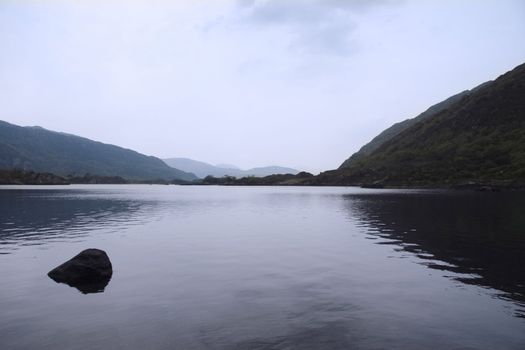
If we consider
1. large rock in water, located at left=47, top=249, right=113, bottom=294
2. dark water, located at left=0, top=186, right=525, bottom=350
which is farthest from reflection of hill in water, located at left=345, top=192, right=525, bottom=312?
large rock in water, located at left=47, top=249, right=113, bottom=294

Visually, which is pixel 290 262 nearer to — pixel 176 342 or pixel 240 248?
pixel 240 248

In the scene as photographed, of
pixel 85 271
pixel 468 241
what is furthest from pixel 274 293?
pixel 468 241

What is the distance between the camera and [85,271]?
3097 cm

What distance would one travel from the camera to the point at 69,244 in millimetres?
47500

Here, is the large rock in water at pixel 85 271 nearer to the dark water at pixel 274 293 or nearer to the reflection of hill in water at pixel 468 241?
the dark water at pixel 274 293

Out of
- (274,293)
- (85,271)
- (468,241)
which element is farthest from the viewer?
(468,241)

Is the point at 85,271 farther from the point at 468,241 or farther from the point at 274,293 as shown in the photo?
the point at 468,241

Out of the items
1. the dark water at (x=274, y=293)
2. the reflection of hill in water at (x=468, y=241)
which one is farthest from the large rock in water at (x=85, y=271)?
the reflection of hill in water at (x=468, y=241)

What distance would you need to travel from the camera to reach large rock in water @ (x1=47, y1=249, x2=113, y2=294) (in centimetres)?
3053

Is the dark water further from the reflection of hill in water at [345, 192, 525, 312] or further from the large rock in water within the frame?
the large rock in water

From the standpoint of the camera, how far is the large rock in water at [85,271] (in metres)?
30.5

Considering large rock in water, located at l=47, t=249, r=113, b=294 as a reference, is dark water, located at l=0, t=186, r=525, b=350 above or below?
below

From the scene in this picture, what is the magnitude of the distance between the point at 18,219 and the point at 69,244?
35.0m

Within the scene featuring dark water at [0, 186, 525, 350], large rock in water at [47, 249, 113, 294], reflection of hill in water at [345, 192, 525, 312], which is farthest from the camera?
reflection of hill in water at [345, 192, 525, 312]
